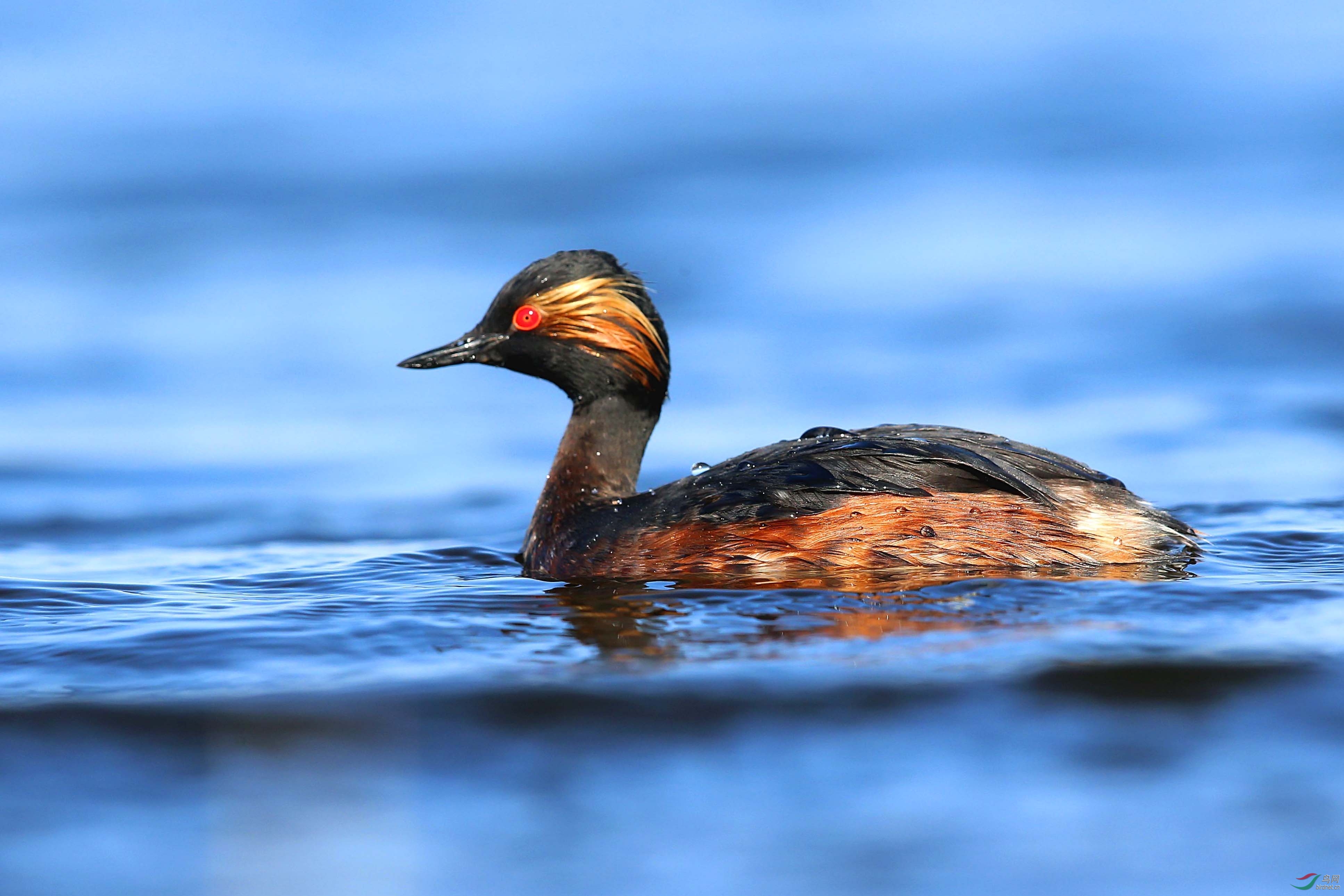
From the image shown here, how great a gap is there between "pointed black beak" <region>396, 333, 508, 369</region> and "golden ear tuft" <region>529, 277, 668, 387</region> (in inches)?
11.6

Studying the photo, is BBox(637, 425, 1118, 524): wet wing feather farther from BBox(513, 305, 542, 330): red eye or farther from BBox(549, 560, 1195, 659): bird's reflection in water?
BBox(513, 305, 542, 330): red eye

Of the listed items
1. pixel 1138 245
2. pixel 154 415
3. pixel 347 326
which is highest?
pixel 1138 245

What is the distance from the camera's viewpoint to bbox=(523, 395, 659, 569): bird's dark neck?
8.28m

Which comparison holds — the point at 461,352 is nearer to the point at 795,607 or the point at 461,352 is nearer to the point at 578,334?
the point at 578,334

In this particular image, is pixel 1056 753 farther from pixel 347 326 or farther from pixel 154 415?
pixel 347 326

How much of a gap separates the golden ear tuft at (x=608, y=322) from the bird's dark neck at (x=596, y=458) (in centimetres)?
21

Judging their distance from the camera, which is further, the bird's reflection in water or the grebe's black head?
the grebe's black head

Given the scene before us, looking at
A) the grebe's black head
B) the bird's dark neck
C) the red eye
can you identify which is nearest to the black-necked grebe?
the bird's dark neck

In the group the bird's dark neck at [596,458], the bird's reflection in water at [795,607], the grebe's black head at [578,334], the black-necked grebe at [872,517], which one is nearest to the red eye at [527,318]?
the grebe's black head at [578,334]

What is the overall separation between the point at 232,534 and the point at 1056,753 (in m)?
5.60

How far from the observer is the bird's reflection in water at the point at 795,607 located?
6.22m

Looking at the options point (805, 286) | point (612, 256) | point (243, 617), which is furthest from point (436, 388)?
point (243, 617)

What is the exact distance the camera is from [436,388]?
42.0 ft

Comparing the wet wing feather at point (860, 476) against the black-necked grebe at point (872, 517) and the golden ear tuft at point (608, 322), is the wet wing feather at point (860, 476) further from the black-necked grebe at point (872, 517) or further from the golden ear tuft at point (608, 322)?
the golden ear tuft at point (608, 322)
